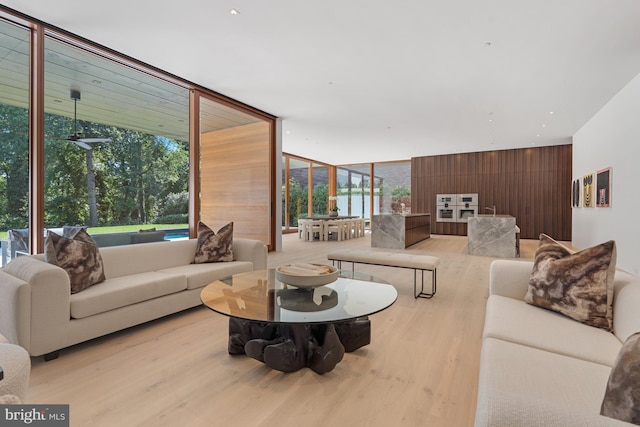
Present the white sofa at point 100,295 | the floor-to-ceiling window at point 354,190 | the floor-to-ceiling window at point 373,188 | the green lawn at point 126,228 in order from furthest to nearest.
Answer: the floor-to-ceiling window at point 354,190 < the floor-to-ceiling window at point 373,188 < the green lawn at point 126,228 < the white sofa at point 100,295

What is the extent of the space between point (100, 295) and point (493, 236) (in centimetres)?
704

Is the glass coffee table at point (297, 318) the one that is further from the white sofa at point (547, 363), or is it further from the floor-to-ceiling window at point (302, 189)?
the floor-to-ceiling window at point (302, 189)

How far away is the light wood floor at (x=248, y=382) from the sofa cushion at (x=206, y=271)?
0.44m

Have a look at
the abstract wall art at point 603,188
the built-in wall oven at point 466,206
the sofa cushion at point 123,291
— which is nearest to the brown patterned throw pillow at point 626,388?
the sofa cushion at point 123,291

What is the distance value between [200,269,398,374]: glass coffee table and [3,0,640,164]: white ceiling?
2.72 m

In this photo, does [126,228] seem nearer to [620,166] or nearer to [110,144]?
[110,144]

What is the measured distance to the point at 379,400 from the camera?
179cm

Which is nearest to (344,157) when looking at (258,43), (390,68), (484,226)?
(484,226)

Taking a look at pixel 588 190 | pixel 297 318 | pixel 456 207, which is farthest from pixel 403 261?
pixel 456 207

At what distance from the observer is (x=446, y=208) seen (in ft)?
37.0

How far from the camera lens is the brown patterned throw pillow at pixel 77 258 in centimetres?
254

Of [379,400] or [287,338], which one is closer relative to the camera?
[379,400]

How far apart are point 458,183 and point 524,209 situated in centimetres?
213

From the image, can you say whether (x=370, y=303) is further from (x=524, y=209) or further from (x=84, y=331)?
(x=524, y=209)
